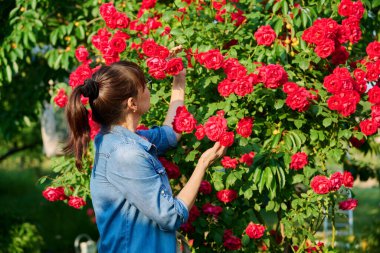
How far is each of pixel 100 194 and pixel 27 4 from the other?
286 cm

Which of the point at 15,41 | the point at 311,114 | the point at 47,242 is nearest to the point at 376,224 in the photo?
the point at 311,114

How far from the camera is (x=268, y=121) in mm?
3703

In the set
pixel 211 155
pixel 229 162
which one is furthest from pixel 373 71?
pixel 211 155

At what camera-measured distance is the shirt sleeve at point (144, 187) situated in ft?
7.80

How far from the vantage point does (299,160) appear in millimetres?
3490

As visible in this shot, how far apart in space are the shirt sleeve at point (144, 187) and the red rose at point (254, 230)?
4.25 feet

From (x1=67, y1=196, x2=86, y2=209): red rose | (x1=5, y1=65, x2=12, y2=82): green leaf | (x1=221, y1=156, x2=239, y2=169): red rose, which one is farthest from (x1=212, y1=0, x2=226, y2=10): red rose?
(x1=5, y1=65, x2=12, y2=82): green leaf

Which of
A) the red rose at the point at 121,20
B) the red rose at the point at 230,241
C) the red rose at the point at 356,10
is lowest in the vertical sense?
the red rose at the point at 230,241

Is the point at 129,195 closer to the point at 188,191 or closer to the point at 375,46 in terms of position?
the point at 188,191

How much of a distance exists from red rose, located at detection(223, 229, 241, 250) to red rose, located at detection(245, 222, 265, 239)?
77 mm

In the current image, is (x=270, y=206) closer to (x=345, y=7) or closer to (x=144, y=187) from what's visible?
(x=345, y=7)

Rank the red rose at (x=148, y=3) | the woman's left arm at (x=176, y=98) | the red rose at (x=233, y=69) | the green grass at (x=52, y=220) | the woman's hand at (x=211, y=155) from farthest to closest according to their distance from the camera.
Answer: the green grass at (x=52, y=220) < the red rose at (x=148, y=3) < the red rose at (x=233, y=69) < the woman's left arm at (x=176, y=98) < the woman's hand at (x=211, y=155)

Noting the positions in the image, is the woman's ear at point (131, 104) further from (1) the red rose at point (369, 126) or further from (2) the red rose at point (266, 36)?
(1) the red rose at point (369, 126)

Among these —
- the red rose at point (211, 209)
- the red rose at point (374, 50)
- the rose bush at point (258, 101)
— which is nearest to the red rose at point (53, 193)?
the rose bush at point (258, 101)
